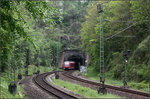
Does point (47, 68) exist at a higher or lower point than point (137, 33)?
lower

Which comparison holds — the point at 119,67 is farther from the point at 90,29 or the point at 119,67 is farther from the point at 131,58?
the point at 90,29

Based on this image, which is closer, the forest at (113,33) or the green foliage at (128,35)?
the forest at (113,33)

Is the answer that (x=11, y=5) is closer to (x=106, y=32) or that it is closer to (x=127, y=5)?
(x=127, y=5)

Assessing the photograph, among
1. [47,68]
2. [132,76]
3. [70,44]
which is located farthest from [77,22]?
[132,76]

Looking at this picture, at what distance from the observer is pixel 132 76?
846 inches

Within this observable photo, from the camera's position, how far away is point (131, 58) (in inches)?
938

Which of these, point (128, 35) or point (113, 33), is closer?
point (128, 35)

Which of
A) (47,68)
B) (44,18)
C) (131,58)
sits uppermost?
(44,18)

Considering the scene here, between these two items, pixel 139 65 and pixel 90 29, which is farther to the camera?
pixel 90 29

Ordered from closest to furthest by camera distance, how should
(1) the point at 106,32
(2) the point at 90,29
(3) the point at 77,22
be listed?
(1) the point at 106,32 < (2) the point at 90,29 < (3) the point at 77,22

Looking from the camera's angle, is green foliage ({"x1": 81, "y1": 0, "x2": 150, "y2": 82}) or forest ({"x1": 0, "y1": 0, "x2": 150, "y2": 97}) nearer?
forest ({"x1": 0, "y1": 0, "x2": 150, "y2": 97})

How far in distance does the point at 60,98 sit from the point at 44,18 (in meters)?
6.16

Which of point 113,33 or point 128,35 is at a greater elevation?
point 113,33

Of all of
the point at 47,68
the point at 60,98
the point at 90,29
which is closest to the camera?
the point at 60,98
